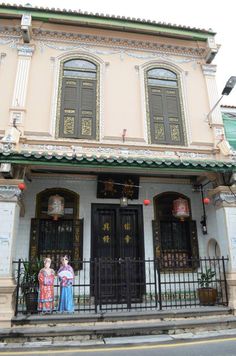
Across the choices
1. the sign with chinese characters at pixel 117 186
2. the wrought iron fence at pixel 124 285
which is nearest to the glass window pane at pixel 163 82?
the sign with chinese characters at pixel 117 186

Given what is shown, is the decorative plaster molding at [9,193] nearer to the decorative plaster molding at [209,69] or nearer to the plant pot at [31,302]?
the plant pot at [31,302]

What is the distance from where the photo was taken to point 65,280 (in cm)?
716

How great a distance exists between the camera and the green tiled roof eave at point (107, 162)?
689 cm

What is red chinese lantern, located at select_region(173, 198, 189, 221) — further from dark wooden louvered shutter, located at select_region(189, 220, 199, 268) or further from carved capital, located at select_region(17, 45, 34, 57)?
carved capital, located at select_region(17, 45, 34, 57)

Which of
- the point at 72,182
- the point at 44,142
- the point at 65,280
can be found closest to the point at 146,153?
the point at 72,182

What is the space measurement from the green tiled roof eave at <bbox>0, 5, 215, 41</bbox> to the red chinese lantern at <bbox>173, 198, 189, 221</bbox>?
603cm

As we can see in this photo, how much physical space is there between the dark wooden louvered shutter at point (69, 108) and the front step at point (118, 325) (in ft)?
17.0

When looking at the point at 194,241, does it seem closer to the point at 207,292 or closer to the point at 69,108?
the point at 207,292

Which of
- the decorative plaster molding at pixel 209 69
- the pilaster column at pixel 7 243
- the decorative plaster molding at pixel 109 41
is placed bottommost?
the pilaster column at pixel 7 243

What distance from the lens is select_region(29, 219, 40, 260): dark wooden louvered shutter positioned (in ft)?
27.3

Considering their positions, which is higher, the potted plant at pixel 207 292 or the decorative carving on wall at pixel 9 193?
the decorative carving on wall at pixel 9 193

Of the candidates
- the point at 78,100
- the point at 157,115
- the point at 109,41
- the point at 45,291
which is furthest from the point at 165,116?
the point at 45,291

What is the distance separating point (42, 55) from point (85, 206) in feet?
17.4

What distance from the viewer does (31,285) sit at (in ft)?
23.2
